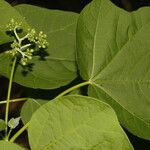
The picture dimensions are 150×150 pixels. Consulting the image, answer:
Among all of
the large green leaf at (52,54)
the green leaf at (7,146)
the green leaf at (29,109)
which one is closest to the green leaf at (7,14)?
the large green leaf at (52,54)

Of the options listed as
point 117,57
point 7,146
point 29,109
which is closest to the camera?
point 7,146

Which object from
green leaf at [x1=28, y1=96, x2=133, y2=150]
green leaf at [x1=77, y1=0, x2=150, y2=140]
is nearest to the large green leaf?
green leaf at [x1=77, y1=0, x2=150, y2=140]

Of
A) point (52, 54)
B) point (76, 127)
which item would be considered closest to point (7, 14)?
Answer: point (52, 54)

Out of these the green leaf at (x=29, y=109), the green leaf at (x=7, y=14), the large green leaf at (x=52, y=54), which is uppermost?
the green leaf at (x=7, y=14)

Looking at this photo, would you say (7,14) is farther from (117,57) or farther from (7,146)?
(7,146)

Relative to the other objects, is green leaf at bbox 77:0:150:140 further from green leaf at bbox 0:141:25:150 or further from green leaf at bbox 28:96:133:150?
green leaf at bbox 0:141:25:150

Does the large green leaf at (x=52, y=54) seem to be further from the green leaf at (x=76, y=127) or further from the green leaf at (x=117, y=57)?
the green leaf at (x=76, y=127)
